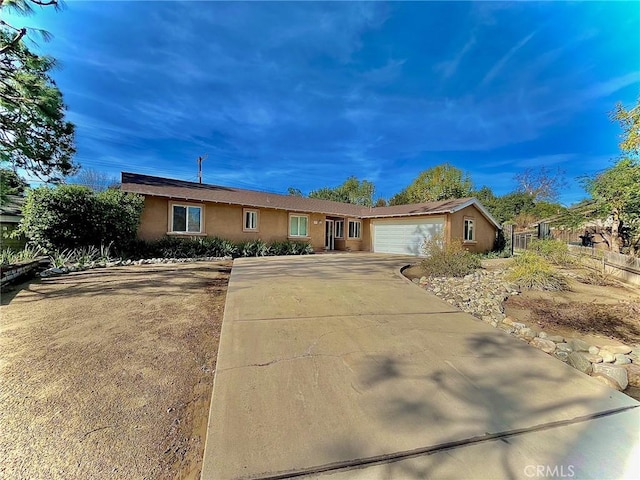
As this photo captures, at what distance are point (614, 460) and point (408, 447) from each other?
1262mm

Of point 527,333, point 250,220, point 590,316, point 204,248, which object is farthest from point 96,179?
point 590,316

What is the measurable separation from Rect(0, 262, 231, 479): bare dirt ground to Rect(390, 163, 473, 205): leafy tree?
30.4 meters

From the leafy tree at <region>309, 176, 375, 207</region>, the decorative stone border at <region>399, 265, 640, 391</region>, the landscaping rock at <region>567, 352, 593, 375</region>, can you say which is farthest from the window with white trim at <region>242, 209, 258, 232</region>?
the leafy tree at <region>309, 176, 375, 207</region>

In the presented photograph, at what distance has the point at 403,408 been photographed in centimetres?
206

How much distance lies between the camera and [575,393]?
92.1 inches

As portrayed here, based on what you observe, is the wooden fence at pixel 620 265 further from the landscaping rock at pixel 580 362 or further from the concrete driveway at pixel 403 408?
the concrete driveway at pixel 403 408

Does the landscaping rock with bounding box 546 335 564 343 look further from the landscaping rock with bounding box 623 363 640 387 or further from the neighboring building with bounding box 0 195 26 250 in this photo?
the neighboring building with bounding box 0 195 26 250

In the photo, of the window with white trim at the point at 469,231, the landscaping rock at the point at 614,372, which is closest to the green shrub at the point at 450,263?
the landscaping rock at the point at 614,372

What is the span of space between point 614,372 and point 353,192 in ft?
123

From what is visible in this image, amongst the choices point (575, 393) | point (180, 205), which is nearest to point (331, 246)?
point (180, 205)

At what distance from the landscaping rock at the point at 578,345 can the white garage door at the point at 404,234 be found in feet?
37.4

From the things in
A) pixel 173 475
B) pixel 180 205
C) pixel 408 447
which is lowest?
pixel 173 475

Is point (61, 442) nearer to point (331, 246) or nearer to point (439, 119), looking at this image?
point (331, 246)

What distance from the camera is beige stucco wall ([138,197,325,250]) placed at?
11758 mm
